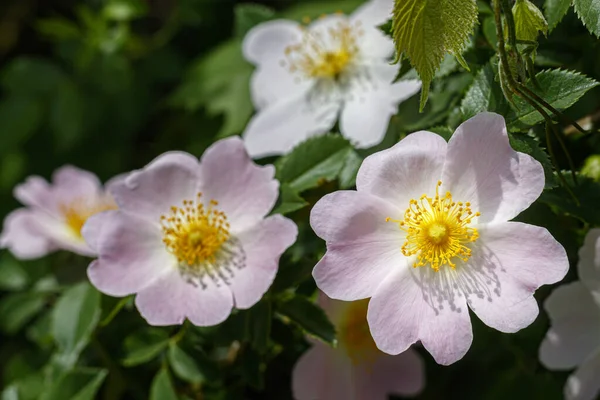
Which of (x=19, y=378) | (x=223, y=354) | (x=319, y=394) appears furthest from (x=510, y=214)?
(x=19, y=378)

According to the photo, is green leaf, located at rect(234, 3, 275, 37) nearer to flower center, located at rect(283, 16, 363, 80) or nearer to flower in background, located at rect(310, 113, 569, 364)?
flower center, located at rect(283, 16, 363, 80)

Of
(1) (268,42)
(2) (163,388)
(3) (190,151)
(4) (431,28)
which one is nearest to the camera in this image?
(4) (431,28)

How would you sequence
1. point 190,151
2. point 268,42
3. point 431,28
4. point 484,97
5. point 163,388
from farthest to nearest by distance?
point 190,151 < point 268,42 < point 163,388 < point 484,97 < point 431,28

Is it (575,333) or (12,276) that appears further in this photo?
(12,276)

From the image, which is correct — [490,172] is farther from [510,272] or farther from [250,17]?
[250,17]

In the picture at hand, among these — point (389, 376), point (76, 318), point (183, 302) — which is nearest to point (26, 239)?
point (76, 318)

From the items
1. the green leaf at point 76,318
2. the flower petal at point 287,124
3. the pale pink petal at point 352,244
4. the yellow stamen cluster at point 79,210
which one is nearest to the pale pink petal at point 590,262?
the pale pink petal at point 352,244
